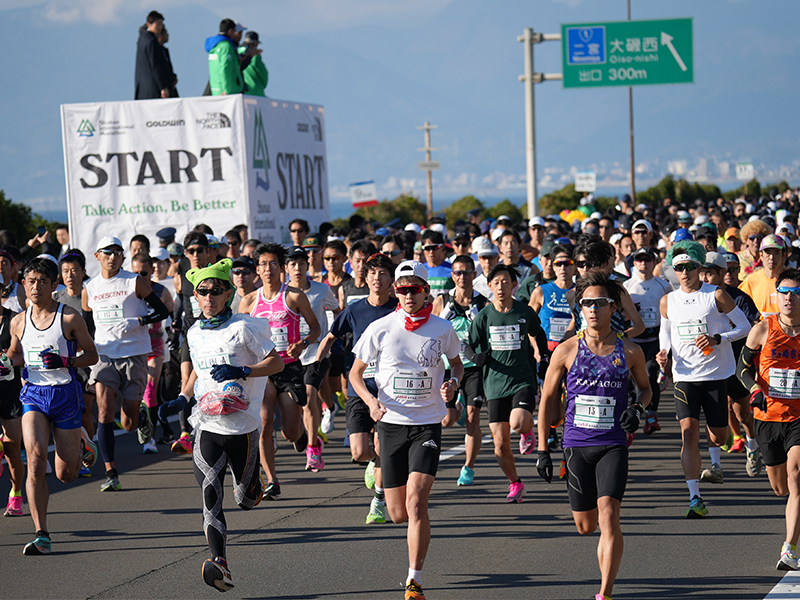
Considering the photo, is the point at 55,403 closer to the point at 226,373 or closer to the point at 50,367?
the point at 50,367

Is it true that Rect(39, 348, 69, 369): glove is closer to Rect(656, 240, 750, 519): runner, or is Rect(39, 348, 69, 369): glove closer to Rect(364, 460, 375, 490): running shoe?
Rect(364, 460, 375, 490): running shoe

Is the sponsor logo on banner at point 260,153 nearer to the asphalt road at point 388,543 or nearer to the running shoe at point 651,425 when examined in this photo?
the asphalt road at point 388,543

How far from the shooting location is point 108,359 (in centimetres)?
938

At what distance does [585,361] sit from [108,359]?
512cm

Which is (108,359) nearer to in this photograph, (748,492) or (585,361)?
(585,361)

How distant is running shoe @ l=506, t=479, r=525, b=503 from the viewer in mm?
8164

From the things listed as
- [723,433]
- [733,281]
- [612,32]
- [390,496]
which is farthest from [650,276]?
[612,32]

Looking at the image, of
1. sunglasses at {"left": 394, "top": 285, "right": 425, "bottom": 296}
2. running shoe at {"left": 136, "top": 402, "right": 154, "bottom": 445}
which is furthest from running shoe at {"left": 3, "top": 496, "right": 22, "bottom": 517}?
sunglasses at {"left": 394, "top": 285, "right": 425, "bottom": 296}

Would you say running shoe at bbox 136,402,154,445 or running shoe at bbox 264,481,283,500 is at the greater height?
running shoe at bbox 136,402,154,445

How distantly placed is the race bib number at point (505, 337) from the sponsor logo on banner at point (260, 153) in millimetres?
6536

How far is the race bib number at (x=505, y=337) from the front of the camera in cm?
831

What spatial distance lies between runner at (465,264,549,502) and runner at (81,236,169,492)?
3078 millimetres

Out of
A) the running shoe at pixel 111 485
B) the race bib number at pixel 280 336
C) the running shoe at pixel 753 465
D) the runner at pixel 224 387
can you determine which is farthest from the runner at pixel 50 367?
the running shoe at pixel 753 465

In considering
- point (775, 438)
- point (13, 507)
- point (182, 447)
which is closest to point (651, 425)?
point (775, 438)
